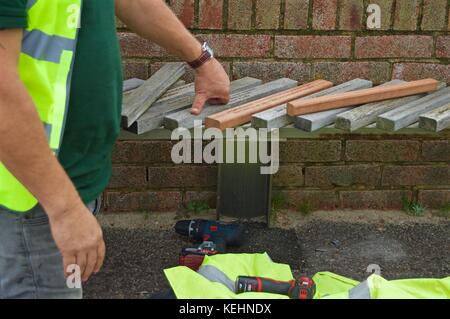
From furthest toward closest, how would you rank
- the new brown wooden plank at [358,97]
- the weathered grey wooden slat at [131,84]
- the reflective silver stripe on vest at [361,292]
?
1. the weathered grey wooden slat at [131,84]
2. the new brown wooden plank at [358,97]
3. the reflective silver stripe on vest at [361,292]

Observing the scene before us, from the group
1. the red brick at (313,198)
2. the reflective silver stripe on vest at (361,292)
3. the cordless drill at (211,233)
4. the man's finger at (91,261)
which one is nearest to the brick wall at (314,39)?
the red brick at (313,198)

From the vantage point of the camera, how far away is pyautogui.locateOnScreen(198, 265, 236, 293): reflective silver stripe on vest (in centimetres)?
239

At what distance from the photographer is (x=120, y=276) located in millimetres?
2645

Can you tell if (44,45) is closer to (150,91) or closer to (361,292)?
(150,91)

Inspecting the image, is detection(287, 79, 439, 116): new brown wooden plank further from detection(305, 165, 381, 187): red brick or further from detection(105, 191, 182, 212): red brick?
detection(105, 191, 182, 212): red brick

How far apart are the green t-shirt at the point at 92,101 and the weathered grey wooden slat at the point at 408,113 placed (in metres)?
1.07

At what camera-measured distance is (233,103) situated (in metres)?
2.33

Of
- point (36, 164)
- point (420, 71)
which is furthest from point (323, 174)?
point (36, 164)

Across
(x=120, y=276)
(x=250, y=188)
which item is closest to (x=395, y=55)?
(x=250, y=188)

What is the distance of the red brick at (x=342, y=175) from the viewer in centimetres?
311

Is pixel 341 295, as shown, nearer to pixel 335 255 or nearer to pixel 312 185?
pixel 335 255

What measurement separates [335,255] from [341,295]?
2.43ft

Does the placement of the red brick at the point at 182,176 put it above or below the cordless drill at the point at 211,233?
above

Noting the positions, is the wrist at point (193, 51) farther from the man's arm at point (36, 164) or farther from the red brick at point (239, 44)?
the man's arm at point (36, 164)
